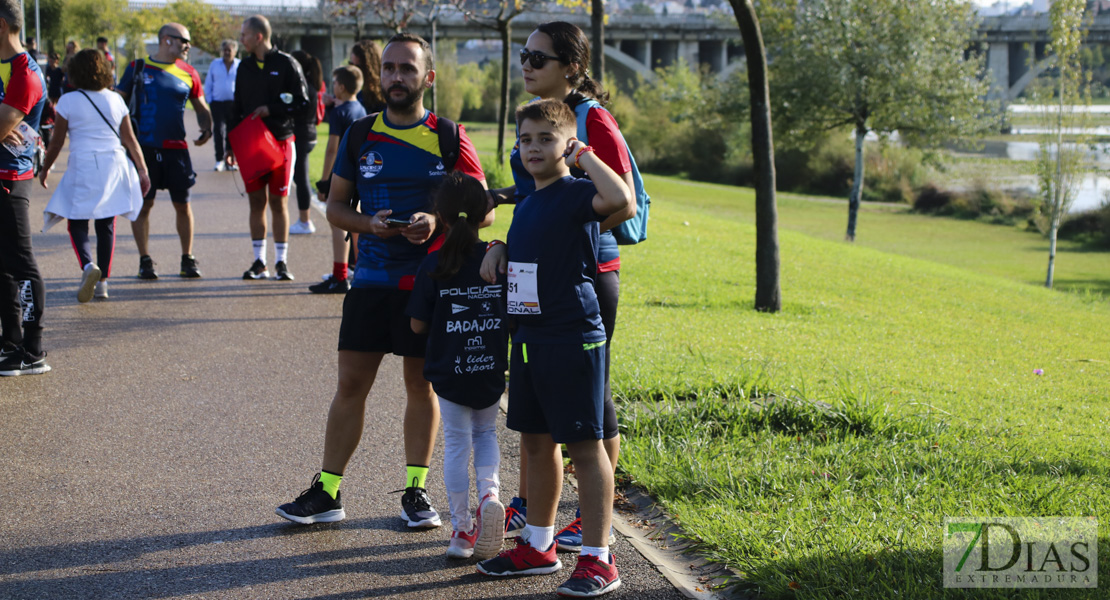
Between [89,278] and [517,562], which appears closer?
[517,562]

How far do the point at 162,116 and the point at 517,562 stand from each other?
680 centimetres

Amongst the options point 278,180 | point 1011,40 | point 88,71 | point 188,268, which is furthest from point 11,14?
point 1011,40

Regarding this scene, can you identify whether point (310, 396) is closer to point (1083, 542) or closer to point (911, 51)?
point (1083, 542)

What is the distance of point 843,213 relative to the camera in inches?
1496

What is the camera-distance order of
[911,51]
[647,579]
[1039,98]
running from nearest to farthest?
[647,579]
[1039,98]
[911,51]

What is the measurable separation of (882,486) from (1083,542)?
84 centimetres

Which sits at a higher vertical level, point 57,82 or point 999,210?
point 57,82

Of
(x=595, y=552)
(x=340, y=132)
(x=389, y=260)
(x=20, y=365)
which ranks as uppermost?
(x=340, y=132)

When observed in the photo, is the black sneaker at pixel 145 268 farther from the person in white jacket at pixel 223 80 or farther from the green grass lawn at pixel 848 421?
the person in white jacket at pixel 223 80

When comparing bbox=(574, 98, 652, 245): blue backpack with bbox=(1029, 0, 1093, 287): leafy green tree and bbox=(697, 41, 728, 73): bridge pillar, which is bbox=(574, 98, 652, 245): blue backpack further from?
bbox=(697, 41, 728, 73): bridge pillar

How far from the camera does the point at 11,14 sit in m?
5.85

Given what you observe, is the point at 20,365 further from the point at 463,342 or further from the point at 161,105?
the point at 463,342

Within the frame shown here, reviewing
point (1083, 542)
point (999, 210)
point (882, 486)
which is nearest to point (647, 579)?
point (882, 486)

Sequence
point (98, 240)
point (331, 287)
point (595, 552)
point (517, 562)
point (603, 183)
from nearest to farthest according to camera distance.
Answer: point (603, 183) < point (595, 552) < point (517, 562) < point (98, 240) < point (331, 287)
